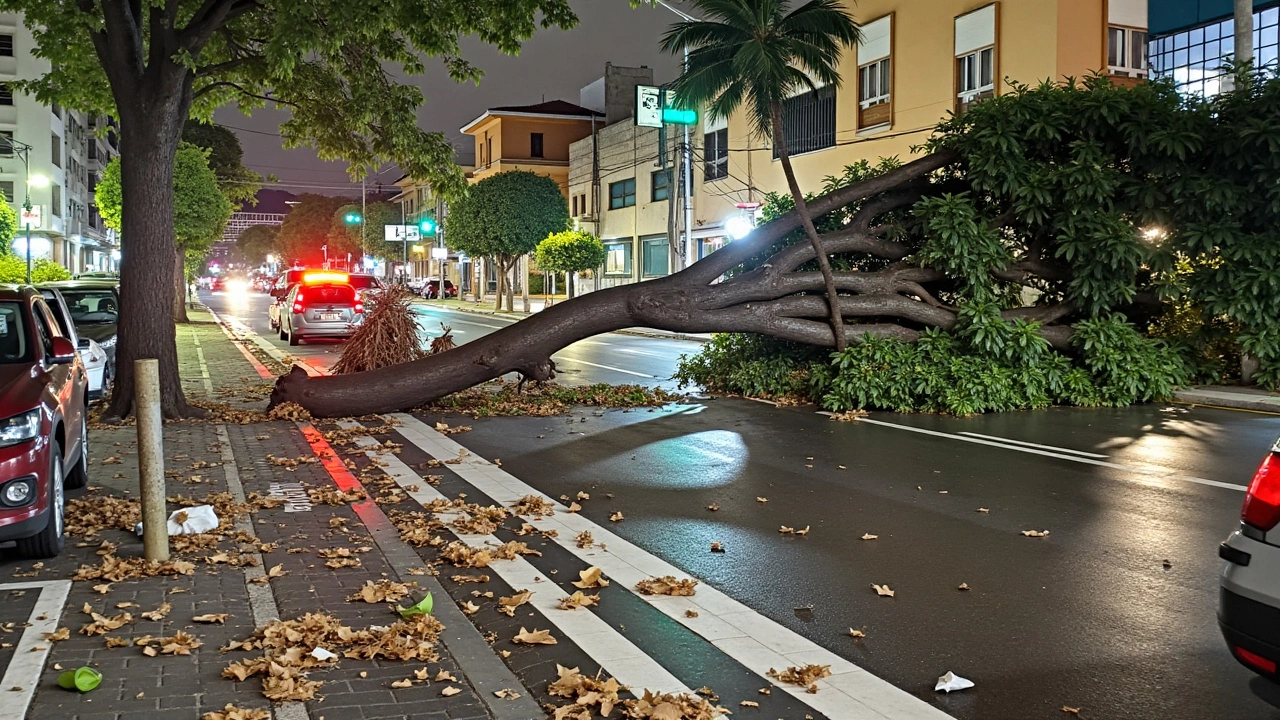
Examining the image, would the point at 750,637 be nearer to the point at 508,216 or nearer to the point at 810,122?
the point at 810,122

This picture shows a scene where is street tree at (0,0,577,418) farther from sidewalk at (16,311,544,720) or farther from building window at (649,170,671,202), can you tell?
building window at (649,170,671,202)

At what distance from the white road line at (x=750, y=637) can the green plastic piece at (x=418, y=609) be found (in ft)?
3.99

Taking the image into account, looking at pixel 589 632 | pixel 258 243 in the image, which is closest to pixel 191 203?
pixel 589 632

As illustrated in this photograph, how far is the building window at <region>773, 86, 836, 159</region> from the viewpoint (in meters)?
34.6

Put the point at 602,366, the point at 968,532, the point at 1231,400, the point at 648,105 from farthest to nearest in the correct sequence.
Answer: the point at 648,105, the point at 602,366, the point at 1231,400, the point at 968,532

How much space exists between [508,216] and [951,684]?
5268 cm

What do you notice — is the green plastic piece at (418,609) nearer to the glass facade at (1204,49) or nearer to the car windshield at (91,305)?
the car windshield at (91,305)

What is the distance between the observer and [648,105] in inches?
1463

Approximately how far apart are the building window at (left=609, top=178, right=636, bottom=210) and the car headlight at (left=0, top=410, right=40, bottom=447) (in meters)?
47.4

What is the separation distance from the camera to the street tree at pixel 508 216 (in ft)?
185

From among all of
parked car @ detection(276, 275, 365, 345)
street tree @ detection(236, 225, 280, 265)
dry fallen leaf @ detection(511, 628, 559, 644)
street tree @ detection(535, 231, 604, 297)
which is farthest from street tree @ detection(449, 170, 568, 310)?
street tree @ detection(236, 225, 280, 265)

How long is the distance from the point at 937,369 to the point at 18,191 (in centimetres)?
6277

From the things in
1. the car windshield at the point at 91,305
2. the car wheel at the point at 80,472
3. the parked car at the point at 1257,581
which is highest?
the car windshield at the point at 91,305

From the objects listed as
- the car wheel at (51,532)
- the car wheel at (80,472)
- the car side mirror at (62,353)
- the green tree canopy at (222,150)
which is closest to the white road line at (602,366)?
the car wheel at (80,472)
